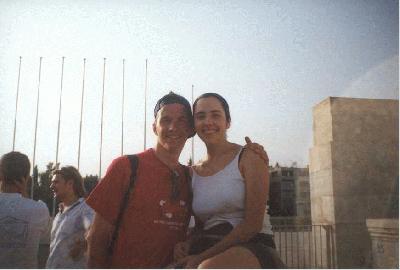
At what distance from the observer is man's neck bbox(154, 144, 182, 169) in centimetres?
252

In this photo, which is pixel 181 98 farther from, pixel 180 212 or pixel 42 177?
pixel 42 177

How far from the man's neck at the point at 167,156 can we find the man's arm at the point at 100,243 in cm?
59

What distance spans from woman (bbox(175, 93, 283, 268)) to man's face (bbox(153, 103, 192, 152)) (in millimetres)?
327

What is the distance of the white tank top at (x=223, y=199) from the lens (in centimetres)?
217

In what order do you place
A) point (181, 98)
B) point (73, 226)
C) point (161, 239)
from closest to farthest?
point (161, 239)
point (181, 98)
point (73, 226)

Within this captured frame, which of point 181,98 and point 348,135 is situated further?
point 348,135

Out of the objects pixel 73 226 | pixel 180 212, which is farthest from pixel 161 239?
pixel 73 226

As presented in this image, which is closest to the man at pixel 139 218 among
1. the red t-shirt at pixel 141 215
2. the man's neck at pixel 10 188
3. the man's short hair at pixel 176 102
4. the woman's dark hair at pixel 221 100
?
the red t-shirt at pixel 141 215

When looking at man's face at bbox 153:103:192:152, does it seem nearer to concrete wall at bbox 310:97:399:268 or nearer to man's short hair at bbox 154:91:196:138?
man's short hair at bbox 154:91:196:138

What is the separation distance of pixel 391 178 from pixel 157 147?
7.38 metres

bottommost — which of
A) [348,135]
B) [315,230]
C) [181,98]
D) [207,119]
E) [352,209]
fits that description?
[315,230]

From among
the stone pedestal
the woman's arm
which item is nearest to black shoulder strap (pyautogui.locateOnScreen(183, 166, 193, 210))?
the woman's arm

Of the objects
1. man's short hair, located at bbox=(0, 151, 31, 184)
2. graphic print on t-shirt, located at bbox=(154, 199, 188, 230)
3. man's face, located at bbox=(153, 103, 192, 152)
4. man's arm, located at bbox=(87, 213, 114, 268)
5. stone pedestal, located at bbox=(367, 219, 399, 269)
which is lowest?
stone pedestal, located at bbox=(367, 219, 399, 269)

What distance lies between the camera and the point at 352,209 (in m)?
7.79
